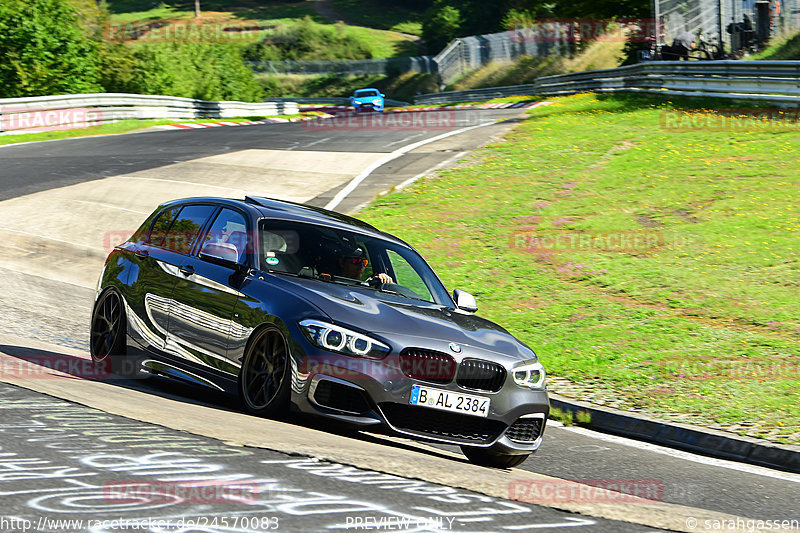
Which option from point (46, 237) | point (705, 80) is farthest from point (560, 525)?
point (705, 80)

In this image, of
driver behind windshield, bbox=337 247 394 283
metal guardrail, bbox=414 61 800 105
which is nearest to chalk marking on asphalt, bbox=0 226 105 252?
driver behind windshield, bbox=337 247 394 283

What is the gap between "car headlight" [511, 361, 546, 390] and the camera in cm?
688

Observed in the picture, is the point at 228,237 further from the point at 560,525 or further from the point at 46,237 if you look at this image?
the point at 46,237

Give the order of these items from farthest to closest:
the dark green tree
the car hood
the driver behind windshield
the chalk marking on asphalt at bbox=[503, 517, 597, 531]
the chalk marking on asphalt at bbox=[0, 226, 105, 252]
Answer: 1. the dark green tree
2. the chalk marking on asphalt at bbox=[0, 226, 105, 252]
3. the driver behind windshield
4. the car hood
5. the chalk marking on asphalt at bbox=[503, 517, 597, 531]

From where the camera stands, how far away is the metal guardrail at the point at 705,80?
81.5 ft

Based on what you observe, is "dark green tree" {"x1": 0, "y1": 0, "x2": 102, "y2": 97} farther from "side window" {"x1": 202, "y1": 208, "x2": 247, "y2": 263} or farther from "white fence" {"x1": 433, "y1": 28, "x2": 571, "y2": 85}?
"side window" {"x1": 202, "y1": 208, "x2": 247, "y2": 263}

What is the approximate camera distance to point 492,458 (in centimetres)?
692

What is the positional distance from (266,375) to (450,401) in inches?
50.1

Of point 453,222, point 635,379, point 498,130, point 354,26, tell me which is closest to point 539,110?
point 498,130

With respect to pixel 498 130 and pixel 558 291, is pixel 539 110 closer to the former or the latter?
pixel 498 130

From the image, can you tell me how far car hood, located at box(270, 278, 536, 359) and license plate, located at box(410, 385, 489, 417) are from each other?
0.31 meters

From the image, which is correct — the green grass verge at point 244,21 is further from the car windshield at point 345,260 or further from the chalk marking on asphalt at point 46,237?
the car windshield at point 345,260

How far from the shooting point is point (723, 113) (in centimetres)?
2594

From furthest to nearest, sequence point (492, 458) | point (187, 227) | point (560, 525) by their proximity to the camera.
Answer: point (187, 227) → point (492, 458) → point (560, 525)
